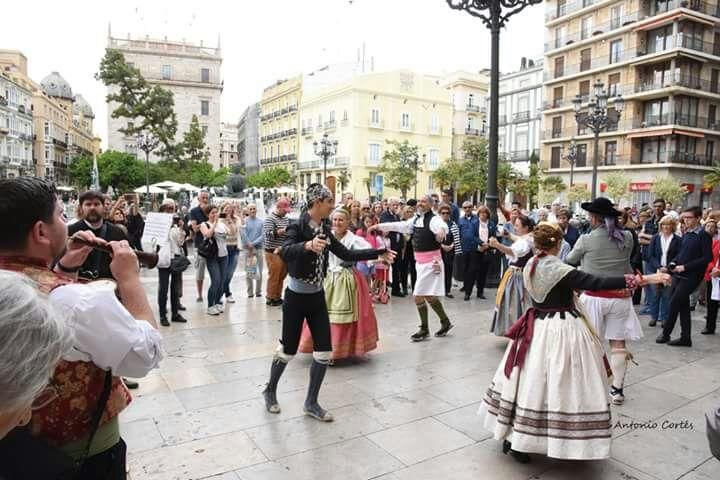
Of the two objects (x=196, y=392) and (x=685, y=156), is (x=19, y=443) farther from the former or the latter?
(x=685, y=156)

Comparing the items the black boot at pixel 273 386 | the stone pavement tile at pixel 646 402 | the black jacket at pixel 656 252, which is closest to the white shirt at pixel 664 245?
the black jacket at pixel 656 252

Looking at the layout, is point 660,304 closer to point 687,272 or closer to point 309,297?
point 687,272

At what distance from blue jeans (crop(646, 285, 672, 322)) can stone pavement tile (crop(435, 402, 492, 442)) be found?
15.8 feet

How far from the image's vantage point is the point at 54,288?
67.8 inches

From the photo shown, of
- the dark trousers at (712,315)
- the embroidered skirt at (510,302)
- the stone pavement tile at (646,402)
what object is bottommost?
the stone pavement tile at (646,402)

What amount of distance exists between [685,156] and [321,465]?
129 feet

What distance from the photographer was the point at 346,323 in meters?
5.80

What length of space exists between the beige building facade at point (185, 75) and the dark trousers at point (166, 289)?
182 ft

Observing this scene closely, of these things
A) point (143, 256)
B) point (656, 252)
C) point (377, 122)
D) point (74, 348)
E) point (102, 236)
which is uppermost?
point (377, 122)

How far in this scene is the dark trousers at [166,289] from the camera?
746 centimetres

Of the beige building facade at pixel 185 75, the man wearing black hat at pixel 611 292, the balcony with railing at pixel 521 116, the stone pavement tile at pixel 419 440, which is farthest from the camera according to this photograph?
the beige building facade at pixel 185 75

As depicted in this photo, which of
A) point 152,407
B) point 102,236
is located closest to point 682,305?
point 152,407

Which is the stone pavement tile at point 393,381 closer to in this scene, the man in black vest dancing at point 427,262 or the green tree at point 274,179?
the man in black vest dancing at point 427,262

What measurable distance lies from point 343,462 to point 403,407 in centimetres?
110
